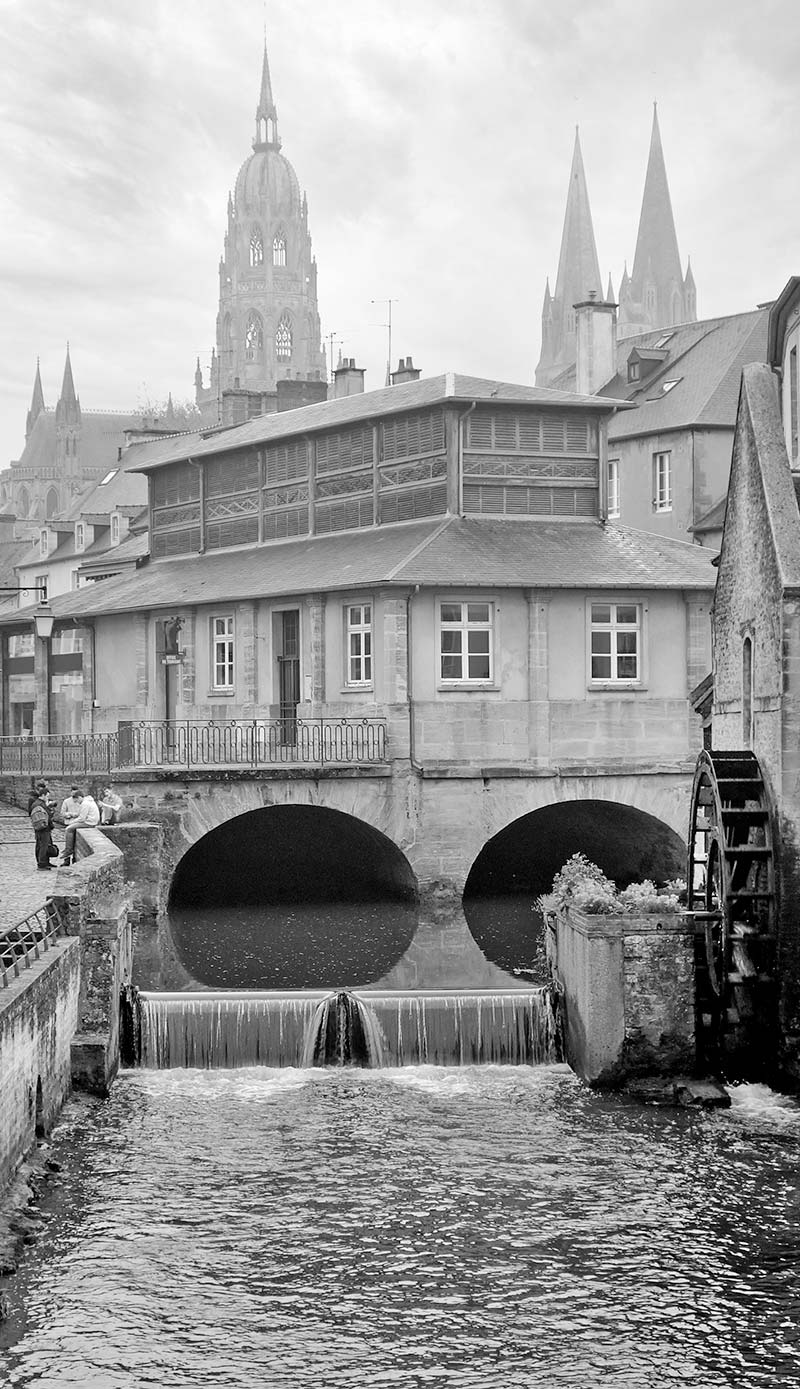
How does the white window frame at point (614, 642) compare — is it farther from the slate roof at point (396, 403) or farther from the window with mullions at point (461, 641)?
the slate roof at point (396, 403)

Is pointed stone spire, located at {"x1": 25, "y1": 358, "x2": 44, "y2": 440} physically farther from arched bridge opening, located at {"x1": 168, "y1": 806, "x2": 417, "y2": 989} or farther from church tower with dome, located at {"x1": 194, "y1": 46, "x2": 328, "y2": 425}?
arched bridge opening, located at {"x1": 168, "y1": 806, "x2": 417, "y2": 989}

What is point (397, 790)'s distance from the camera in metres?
33.5

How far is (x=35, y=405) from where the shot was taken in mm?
155875

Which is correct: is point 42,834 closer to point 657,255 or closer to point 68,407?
point 68,407

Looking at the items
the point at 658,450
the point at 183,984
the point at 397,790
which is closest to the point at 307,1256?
the point at 183,984

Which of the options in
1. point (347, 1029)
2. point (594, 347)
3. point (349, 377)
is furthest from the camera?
point (594, 347)

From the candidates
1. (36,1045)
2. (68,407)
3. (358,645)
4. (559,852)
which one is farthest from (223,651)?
(68,407)

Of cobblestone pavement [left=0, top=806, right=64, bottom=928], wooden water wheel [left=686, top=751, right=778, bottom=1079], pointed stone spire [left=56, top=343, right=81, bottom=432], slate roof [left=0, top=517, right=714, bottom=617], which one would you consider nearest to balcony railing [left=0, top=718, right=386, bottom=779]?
cobblestone pavement [left=0, top=806, right=64, bottom=928]

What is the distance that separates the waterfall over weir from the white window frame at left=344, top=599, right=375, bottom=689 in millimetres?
12863

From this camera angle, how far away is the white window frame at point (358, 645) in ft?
116

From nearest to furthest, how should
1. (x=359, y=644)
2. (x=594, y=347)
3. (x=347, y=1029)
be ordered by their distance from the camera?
(x=347, y=1029) → (x=359, y=644) → (x=594, y=347)

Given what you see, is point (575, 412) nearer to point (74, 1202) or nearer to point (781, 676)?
point (781, 676)

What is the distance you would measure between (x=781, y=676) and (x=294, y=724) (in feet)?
54.1

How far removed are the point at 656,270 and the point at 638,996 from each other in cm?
12930
